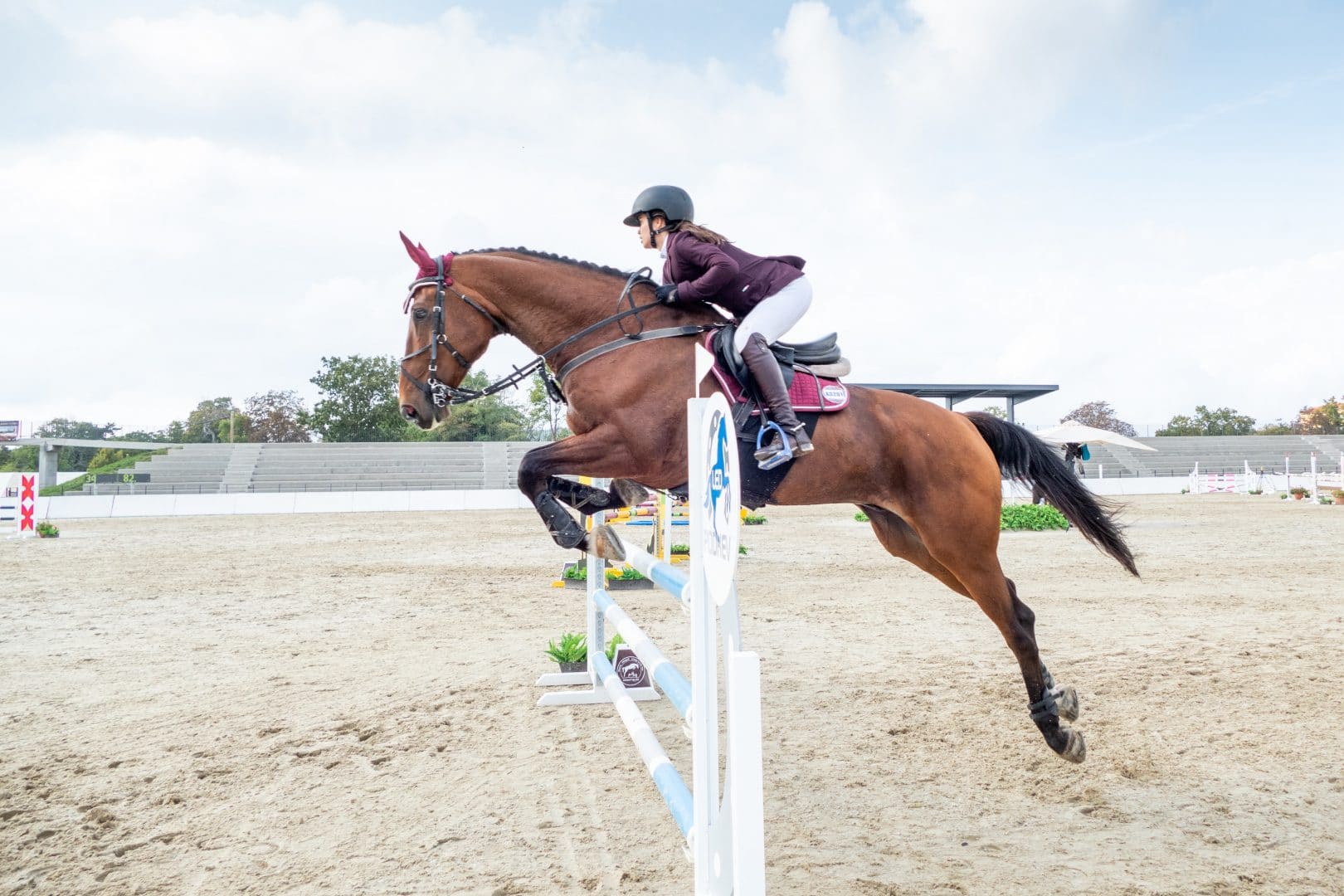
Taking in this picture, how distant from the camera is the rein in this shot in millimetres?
3189

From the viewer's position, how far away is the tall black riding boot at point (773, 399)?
2.96 metres

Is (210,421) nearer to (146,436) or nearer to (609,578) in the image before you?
(146,436)

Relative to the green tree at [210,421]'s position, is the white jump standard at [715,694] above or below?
below

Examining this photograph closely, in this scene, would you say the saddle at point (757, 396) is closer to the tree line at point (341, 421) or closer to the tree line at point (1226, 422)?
the tree line at point (341, 421)

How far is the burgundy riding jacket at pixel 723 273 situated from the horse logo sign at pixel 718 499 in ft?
4.70

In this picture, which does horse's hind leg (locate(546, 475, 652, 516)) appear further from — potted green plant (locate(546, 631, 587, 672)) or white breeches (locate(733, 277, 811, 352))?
potted green plant (locate(546, 631, 587, 672))

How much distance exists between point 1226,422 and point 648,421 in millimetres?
65500

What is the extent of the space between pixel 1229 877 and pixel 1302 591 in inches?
255

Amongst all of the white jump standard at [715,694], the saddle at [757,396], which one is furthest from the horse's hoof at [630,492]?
the white jump standard at [715,694]

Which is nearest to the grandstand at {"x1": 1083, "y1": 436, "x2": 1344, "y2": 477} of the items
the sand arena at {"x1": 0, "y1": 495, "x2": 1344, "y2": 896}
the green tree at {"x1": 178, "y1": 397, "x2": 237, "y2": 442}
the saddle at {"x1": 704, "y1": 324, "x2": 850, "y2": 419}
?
the sand arena at {"x1": 0, "y1": 495, "x2": 1344, "y2": 896}

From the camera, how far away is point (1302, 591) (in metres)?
7.34

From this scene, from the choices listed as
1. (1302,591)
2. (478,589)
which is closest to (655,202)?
(478,589)

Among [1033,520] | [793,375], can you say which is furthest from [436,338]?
[1033,520]

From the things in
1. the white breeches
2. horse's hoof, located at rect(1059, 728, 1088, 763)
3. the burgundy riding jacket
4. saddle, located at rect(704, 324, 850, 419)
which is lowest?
horse's hoof, located at rect(1059, 728, 1088, 763)
